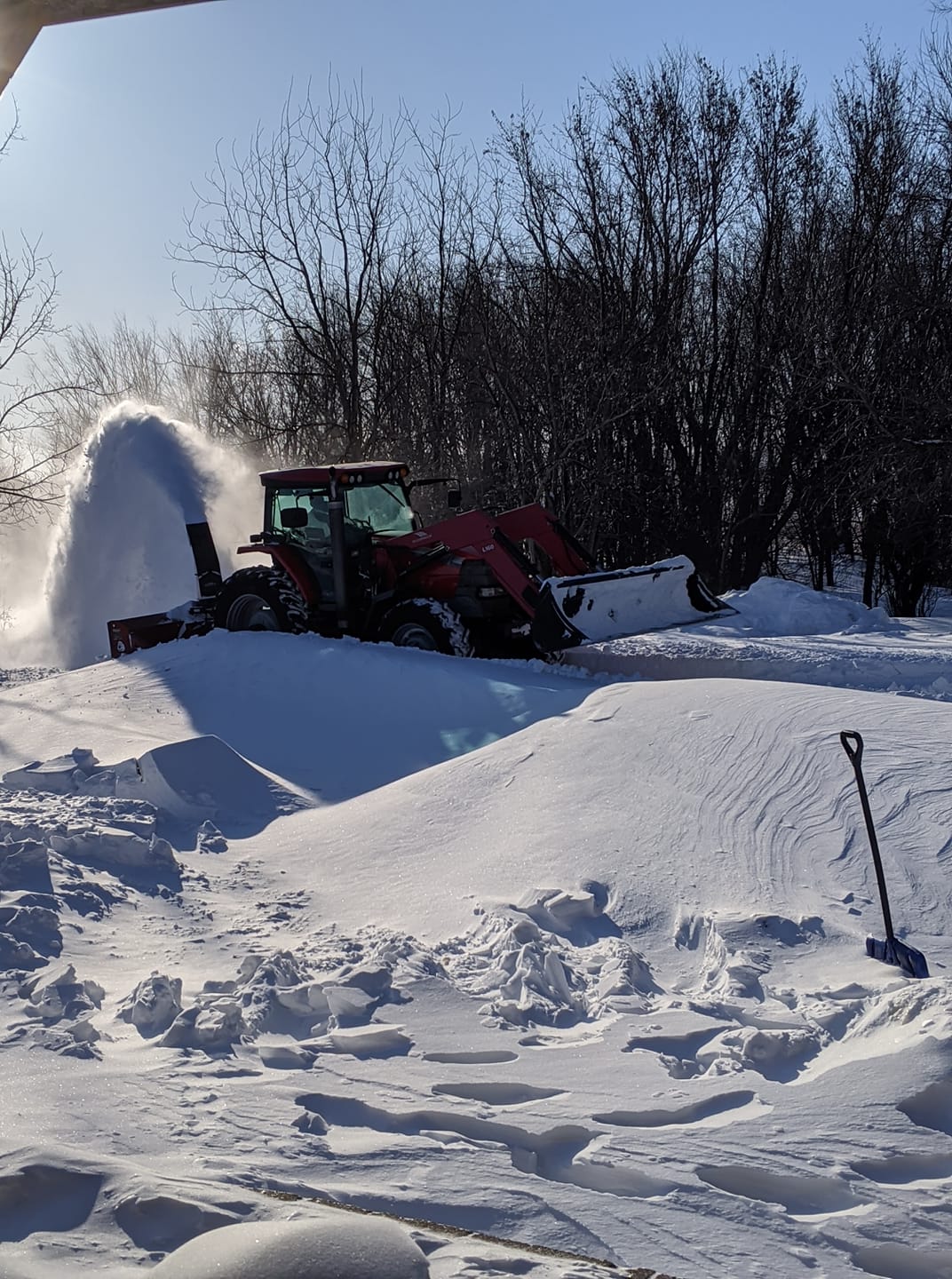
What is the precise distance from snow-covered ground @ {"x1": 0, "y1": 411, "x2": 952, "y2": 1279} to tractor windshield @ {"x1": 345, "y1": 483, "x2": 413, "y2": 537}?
13.1 ft

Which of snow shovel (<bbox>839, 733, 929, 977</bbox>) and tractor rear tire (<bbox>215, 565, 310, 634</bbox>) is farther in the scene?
tractor rear tire (<bbox>215, 565, 310, 634</bbox>)

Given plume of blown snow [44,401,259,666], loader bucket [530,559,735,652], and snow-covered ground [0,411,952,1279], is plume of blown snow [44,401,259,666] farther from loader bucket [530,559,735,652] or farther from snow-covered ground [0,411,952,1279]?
snow-covered ground [0,411,952,1279]

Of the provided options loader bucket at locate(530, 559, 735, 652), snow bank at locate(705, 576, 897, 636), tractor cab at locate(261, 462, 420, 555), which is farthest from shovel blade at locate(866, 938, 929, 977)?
tractor cab at locate(261, 462, 420, 555)

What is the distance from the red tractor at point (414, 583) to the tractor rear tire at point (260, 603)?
13mm

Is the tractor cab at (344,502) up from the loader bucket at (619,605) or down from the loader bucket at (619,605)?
up

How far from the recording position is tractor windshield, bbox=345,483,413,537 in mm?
11359

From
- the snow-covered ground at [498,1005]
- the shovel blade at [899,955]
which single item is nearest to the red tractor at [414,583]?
the snow-covered ground at [498,1005]

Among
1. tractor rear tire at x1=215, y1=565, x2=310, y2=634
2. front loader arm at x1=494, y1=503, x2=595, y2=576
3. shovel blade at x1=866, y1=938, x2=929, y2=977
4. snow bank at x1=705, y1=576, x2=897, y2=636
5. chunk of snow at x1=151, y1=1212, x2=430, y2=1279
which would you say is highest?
front loader arm at x1=494, y1=503, x2=595, y2=576

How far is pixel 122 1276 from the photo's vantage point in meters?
2.25

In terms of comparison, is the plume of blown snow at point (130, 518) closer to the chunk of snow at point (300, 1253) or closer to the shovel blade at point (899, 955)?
the shovel blade at point (899, 955)

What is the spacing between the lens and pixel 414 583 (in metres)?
11.0

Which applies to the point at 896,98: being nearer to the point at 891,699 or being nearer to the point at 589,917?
the point at 891,699

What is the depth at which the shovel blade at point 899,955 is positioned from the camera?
3.89 m

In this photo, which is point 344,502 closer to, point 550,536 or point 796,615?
point 550,536
